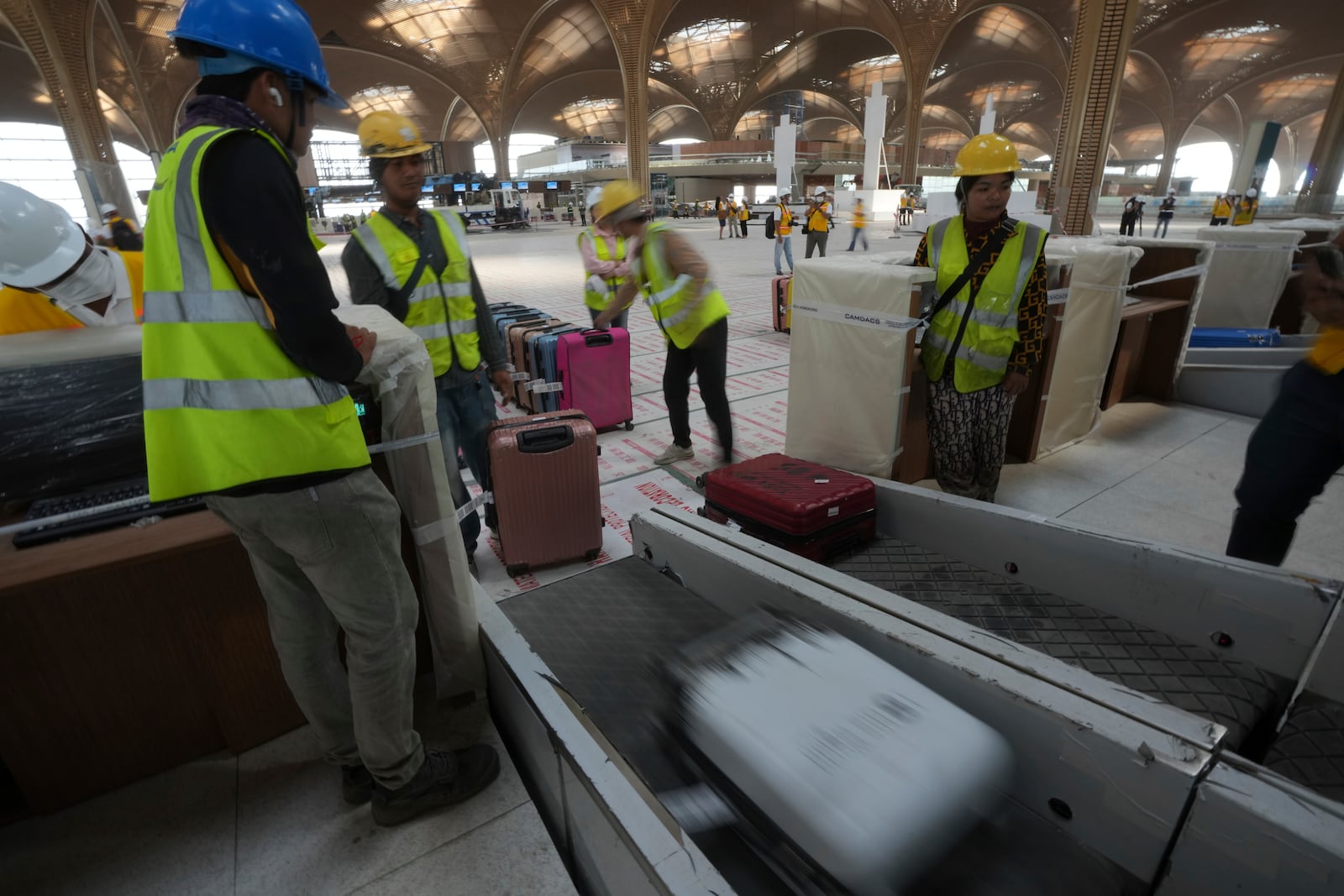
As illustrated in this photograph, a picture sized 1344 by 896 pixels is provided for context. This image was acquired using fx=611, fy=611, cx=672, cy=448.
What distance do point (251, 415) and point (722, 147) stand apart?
4829 centimetres

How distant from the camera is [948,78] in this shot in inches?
1829

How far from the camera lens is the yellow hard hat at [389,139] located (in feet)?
7.97

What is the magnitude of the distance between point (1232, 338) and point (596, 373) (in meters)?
5.45

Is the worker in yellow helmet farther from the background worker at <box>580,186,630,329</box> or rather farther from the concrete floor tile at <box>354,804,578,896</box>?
the background worker at <box>580,186,630,329</box>

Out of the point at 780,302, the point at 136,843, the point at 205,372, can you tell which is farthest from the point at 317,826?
the point at 780,302

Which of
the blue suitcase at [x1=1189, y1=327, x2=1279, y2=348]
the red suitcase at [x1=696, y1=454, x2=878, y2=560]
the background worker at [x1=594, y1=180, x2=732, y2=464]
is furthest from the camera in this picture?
the blue suitcase at [x1=1189, y1=327, x2=1279, y2=348]

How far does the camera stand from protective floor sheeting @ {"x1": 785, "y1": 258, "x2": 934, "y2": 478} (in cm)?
317

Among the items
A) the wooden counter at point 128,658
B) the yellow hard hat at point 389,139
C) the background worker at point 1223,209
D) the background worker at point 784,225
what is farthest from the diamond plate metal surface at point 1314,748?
the background worker at point 1223,209

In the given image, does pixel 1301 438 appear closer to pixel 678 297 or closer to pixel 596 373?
pixel 678 297

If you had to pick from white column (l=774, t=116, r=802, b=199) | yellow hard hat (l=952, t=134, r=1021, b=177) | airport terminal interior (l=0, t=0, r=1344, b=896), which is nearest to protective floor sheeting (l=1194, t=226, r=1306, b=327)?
airport terminal interior (l=0, t=0, r=1344, b=896)

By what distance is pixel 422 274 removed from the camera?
259 cm

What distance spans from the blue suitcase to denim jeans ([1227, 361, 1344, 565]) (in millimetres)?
4070

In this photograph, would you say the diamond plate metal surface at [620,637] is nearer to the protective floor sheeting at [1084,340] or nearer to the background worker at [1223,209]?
the protective floor sheeting at [1084,340]

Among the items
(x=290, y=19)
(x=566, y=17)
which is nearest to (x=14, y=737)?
(x=290, y=19)
